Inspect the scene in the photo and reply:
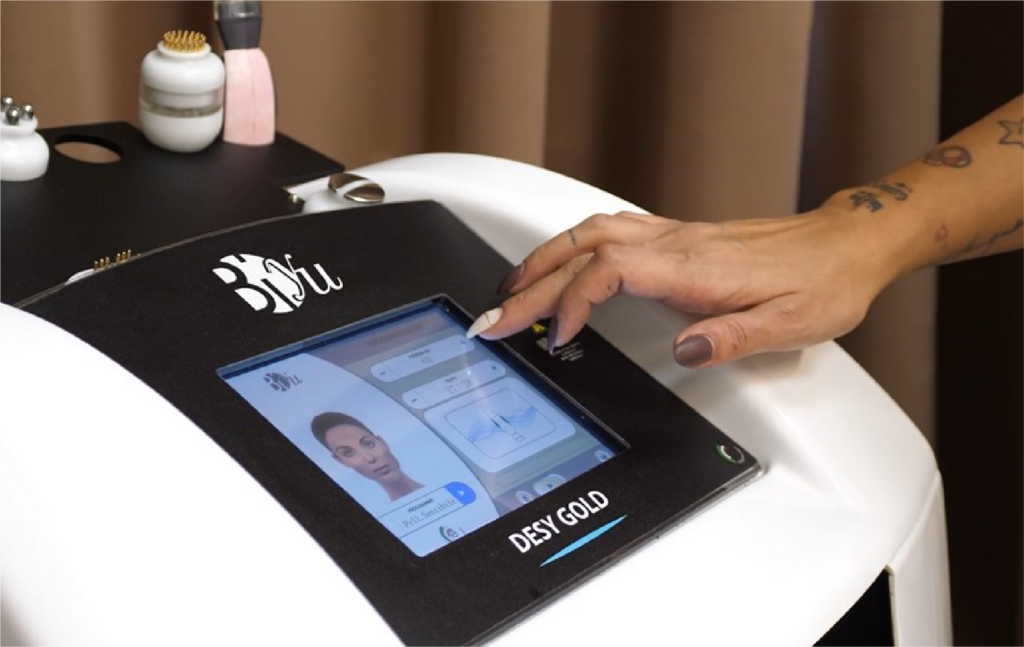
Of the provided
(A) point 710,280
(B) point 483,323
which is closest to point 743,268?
(A) point 710,280

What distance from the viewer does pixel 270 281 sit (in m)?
0.68

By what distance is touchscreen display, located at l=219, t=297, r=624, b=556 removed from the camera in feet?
1.99

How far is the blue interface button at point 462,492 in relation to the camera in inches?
24.4

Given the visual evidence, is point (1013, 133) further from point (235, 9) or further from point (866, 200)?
point (235, 9)

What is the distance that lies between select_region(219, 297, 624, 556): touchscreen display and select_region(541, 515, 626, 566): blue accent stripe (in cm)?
4

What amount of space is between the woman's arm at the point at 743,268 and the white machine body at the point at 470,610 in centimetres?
3

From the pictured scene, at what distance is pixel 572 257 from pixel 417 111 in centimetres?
61

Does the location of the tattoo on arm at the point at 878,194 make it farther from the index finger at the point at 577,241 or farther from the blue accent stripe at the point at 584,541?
the blue accent stripe at the point at 584,541

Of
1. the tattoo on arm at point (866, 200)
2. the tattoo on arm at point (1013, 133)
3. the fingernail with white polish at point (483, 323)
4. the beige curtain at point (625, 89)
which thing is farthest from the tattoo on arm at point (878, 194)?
the beige curtain at point (625, 89)

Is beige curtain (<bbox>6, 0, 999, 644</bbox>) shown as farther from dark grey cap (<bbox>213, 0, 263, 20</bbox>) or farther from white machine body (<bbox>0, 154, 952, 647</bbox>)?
white machine body (<bbox>0, 154, 952, 647</bbox>)

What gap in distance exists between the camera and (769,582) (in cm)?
61

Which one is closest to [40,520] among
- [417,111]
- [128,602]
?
[128,602]

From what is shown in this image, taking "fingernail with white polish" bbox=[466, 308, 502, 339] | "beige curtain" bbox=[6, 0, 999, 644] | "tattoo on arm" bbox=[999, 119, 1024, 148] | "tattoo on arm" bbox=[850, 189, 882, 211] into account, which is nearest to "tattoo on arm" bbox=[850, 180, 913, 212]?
"tattoo on arm" bbox=[850, 189, 882, 211]

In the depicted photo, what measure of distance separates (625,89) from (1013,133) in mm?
517
